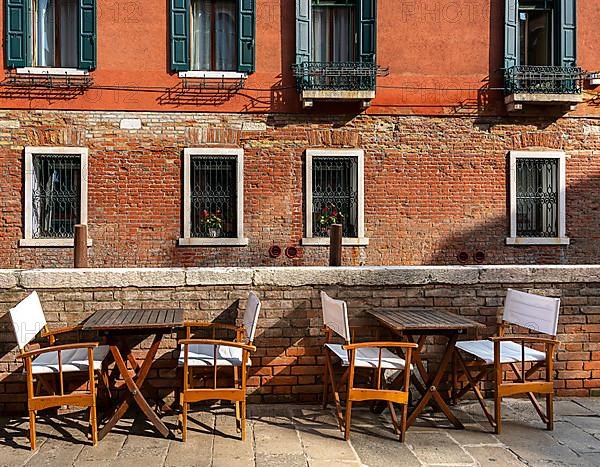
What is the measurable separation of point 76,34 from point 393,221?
6.62 metres

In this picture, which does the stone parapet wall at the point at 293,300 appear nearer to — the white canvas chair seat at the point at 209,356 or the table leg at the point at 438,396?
the white canvas chair seat at the point at 209,356

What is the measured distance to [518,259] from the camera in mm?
10859

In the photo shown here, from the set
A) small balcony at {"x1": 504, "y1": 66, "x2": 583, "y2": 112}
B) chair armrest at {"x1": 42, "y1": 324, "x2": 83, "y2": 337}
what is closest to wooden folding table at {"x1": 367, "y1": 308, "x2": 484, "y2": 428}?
chair armrest at {"x1": 42, "y1": 324, "x2": 83, "y2": 337}

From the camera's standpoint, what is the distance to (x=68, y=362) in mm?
4391

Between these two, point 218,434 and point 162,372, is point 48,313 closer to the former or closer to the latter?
point 162,372

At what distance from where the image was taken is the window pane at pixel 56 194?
33.8 ft

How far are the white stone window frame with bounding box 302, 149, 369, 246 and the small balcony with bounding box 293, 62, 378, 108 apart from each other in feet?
2.85

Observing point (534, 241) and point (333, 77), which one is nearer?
point (333, 77)

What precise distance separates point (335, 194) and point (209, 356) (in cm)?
655

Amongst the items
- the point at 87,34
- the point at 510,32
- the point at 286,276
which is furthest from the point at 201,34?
the point at 286,276

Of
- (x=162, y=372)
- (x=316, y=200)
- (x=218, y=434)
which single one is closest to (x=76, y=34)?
(x=316, y=200)

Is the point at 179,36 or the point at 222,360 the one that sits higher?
the point at 179,36

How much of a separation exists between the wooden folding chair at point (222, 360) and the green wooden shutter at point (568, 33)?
889 centimetres

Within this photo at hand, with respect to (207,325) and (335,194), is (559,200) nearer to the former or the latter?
(335,194)
